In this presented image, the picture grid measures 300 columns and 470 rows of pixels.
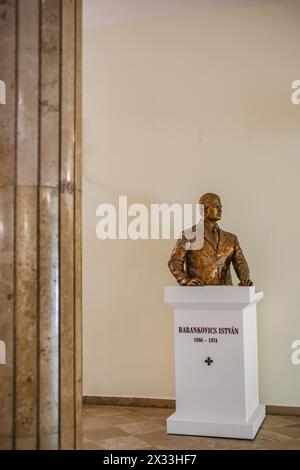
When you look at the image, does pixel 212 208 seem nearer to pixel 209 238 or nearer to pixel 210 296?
pixel 209 238

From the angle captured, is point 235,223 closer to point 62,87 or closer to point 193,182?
point 193,182

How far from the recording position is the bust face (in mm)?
5602

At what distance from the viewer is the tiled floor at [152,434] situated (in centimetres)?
492

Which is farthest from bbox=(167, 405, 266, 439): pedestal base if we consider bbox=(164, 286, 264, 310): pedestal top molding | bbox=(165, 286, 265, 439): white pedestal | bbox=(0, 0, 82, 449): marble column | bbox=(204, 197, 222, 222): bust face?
bbox=(0, 0, 82, 449): marble column

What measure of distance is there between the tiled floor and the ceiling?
4346 millimetres

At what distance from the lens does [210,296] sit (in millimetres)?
5242

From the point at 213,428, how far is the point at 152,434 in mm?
556

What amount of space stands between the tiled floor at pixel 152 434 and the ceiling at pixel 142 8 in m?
4.35

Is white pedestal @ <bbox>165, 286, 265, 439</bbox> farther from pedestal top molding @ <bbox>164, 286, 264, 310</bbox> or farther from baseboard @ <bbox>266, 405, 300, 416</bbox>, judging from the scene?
baseboard @ <bbox>266, 405, 300, 416</bbox>

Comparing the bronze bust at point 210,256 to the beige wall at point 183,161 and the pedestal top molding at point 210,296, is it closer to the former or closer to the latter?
the pedestal top molding at point 210,296

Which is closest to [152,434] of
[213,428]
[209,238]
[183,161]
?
[213,428]

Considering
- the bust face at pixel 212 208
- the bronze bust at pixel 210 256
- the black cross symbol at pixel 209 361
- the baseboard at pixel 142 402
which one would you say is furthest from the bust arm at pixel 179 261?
the baseboard at pixel 142 402

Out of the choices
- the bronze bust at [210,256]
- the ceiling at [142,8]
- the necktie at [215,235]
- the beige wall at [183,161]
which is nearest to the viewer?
the bronze bust at [210,256]

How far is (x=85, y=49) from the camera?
716cm
